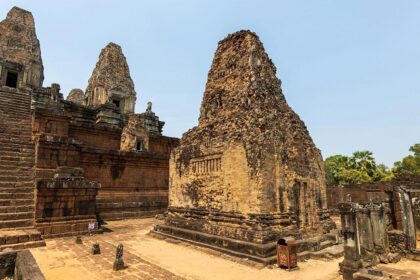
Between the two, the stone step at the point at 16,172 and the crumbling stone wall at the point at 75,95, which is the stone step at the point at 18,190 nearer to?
the stone step at the point at 16,172

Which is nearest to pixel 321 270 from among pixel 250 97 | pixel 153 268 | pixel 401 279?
pixel 401 279

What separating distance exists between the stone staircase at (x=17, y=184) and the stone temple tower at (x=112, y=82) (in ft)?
32.1

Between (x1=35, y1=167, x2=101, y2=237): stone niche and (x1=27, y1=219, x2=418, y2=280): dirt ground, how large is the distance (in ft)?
2.24

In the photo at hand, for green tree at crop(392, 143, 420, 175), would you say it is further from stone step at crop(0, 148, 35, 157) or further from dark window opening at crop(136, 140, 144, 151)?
stone step at crop(0, 148, 35, 157)

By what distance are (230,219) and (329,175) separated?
1205 inches

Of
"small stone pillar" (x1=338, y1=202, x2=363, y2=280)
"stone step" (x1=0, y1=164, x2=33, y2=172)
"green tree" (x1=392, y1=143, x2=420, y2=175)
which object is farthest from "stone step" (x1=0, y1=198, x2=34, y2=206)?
"green tree" (x1=392, y1=143, x2=420, y2=175)

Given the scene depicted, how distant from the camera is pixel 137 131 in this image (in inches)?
740

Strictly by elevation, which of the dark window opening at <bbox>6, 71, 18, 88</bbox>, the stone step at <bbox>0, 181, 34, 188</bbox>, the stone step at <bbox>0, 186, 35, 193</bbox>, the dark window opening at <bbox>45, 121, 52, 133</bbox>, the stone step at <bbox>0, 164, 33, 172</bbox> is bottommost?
the stone step at <bbox>0, 186, 35, 193</bbox>

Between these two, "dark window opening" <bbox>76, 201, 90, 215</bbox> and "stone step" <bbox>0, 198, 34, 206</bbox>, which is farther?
"dark window opening" <bbox>76, 201, 90, 215</bbox>

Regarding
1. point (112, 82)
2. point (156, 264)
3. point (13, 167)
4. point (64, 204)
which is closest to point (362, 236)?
point (156, 264)

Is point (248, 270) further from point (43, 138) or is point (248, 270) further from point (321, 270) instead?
point (43, 138)

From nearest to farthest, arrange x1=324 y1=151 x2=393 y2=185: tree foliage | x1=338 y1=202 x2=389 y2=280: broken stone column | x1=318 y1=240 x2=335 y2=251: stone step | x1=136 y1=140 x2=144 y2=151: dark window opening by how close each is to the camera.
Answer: x1=338 y1=202 x2=389 y2=280: broken stone column, x1=318 y1=240 x2=335 y2=251: stone step, x1=136 y1=140 x2=144 y2=151: dark window opening, x1=324 y1=151 x2=393 y2=185: tree foliage

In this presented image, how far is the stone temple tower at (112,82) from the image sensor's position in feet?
83.6

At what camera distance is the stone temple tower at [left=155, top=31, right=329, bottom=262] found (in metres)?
8.48
